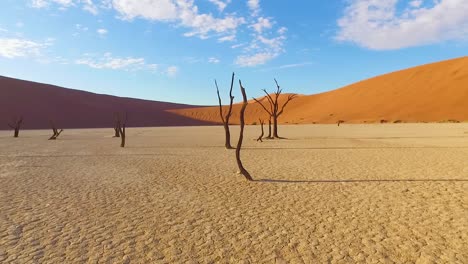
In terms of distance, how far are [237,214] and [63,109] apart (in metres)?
63.3

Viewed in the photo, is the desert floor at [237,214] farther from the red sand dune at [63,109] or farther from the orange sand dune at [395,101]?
the red sand dune at [63,109]

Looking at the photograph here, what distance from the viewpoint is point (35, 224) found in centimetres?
572

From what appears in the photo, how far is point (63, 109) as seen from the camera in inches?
2448

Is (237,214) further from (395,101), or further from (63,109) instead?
(63,109)

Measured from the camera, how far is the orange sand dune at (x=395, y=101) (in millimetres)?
46938

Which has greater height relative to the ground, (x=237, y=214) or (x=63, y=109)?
(x=63, y=109)

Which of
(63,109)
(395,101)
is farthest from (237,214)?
(63,109)

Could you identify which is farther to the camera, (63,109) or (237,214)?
(63,109)

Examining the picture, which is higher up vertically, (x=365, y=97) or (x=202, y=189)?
(x=365, y=97)

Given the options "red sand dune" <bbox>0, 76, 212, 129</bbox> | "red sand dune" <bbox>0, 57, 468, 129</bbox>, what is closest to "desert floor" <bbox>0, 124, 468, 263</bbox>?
"red sand dune" <bbox>0, 57, 468, 129</bbox>

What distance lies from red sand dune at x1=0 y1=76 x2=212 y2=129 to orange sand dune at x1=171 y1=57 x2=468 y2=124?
28.0ft

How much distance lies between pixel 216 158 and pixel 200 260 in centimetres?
933

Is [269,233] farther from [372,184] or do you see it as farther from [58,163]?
[58,163]

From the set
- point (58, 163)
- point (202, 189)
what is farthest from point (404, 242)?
point (58, 163)
